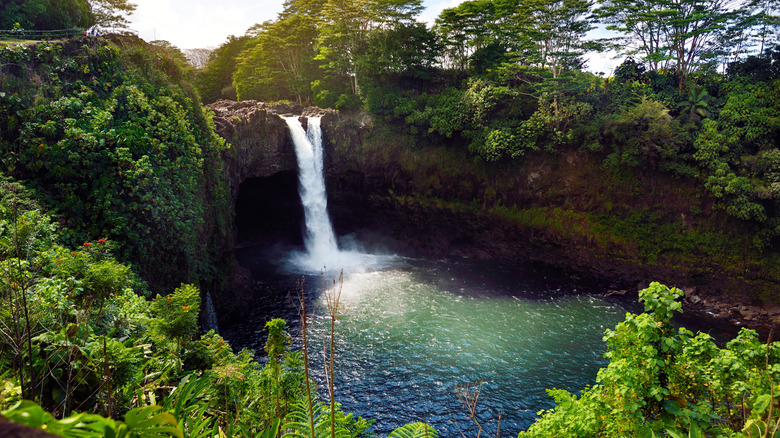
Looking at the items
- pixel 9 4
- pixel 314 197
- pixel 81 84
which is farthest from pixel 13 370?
pixel 314 197

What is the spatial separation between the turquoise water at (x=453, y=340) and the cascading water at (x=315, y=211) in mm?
2717

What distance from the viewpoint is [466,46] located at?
26250 mm

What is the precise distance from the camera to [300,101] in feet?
101

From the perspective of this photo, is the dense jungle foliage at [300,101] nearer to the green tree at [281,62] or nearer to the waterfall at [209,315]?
the green tree at [281,62]

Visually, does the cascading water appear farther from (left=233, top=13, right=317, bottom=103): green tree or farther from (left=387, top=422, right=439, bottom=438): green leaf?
(left=387, top=422, right=439, bottom=438): green leaf

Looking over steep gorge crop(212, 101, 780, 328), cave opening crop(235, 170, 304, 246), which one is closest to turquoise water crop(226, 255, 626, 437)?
steep gorge crop(212, 101, 780, 328)

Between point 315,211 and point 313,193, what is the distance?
4.25ft

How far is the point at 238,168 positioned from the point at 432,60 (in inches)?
661

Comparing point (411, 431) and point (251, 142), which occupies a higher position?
point (251, 142)

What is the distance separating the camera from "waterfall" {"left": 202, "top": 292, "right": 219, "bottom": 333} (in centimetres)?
1265

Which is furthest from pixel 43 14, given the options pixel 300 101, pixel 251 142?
pixel 300 101

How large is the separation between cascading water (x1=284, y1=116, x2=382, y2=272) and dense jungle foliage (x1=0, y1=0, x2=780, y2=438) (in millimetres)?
5046

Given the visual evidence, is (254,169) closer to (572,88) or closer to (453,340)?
(453,340)

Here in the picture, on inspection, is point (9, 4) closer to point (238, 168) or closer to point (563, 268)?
point (238, 168)
